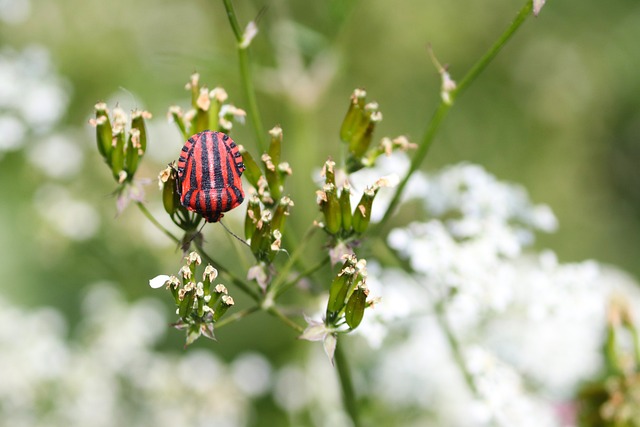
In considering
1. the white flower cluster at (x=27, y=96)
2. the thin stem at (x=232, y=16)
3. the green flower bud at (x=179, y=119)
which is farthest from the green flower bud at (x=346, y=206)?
the white flower cluster at (x=27, y=96)

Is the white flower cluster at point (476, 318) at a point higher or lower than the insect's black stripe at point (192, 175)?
lower

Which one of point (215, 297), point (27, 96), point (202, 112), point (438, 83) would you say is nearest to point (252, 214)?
point (215, 297)

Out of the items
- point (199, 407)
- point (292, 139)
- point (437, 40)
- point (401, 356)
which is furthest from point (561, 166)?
point (199, 407)

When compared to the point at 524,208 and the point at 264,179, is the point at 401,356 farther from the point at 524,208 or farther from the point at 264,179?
the point at 264,179

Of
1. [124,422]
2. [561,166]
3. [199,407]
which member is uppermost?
[561,166]

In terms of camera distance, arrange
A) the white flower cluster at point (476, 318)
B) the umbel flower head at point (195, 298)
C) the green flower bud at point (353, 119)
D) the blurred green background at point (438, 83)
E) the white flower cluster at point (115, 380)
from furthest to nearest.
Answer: the blurred green background at point (438, 83) < the white flower cluster at point (115, 380) < the white flower cluster at point (476, 318) < the green flower bud at point (353, 119) < the umbel flower head at point (195, 298)

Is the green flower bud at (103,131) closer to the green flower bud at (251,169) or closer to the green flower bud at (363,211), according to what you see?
the green flower bud at (251,169)
